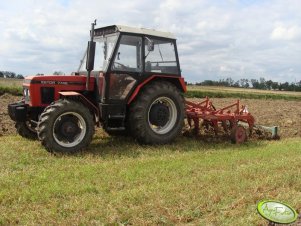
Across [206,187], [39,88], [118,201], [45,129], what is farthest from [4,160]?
[206,187]

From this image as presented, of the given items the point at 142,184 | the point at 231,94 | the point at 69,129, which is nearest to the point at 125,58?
the point at 69,129

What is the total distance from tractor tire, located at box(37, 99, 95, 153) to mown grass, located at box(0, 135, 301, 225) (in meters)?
0.24

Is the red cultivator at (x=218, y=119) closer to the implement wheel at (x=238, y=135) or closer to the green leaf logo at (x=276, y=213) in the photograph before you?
the implement wheel at (x=238, y=135)

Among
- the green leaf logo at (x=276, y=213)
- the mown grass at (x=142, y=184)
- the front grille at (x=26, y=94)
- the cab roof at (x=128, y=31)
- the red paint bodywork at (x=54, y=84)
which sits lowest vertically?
the mown grass at (x=142, y=184)

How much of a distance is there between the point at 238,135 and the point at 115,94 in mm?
3279

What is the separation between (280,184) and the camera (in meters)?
6.09

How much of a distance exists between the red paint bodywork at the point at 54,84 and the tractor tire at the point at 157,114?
43.4 inches

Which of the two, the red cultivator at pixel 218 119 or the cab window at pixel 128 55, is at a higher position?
the cab window at pixel 128 55

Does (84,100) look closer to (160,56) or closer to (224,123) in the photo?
(160,56)

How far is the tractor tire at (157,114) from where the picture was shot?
913 centimetres

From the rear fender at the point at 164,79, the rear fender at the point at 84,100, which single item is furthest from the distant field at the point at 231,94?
the rear fender at the point at 84,100

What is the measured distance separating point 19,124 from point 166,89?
10.9 ft

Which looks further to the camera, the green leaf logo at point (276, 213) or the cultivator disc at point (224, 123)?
the cultivator disc at point (224, 123)

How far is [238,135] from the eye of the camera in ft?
34.3
